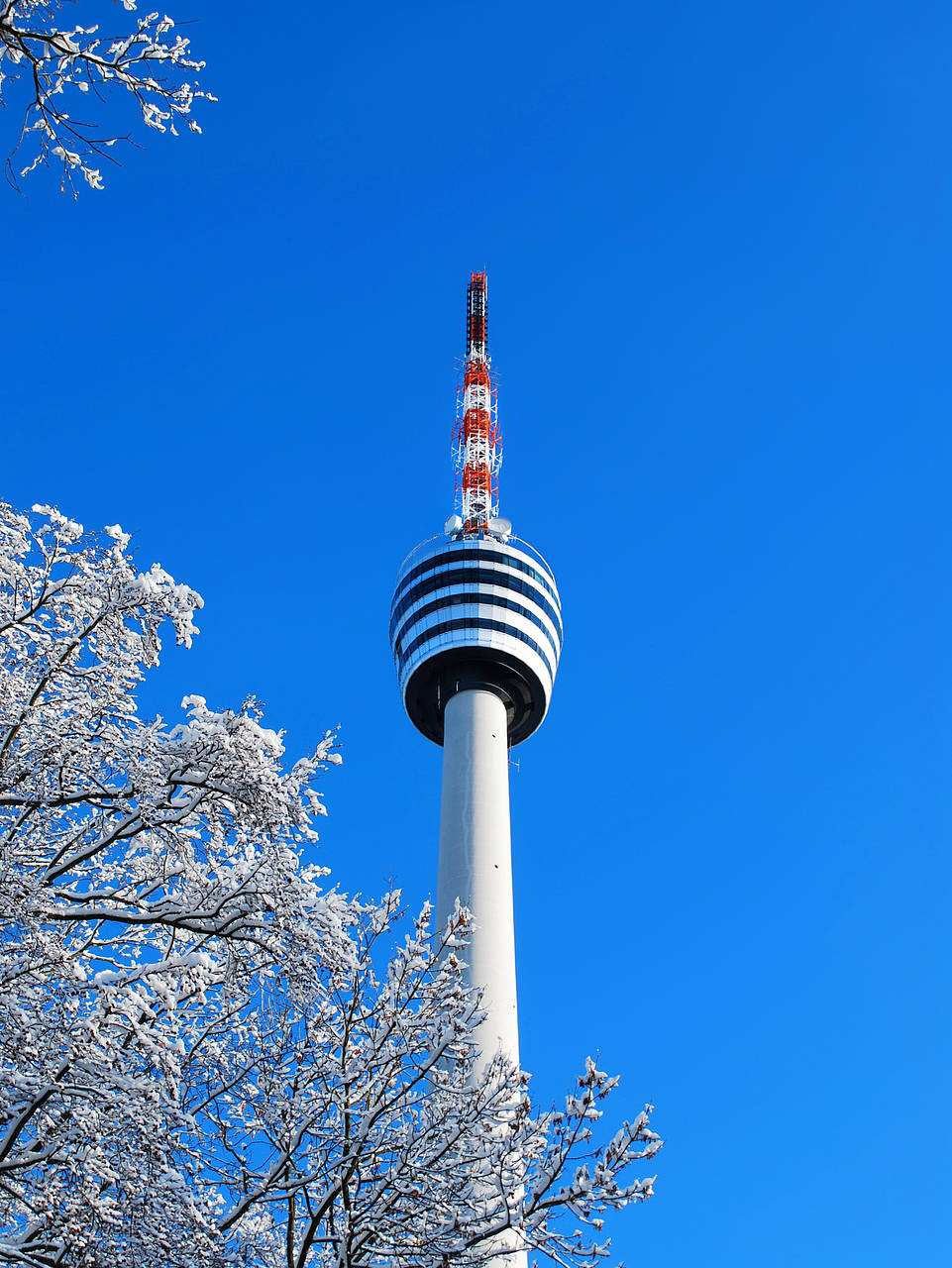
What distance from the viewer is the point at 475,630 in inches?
2830

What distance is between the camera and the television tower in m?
64.2

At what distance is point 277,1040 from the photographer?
46.0 feet

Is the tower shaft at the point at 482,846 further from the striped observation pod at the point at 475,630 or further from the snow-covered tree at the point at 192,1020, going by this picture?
the snow-covered tree at the point at 192,1020

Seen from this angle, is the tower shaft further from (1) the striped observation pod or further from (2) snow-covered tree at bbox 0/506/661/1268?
(2) snow-covered tree at bbox 0/506/661/1268

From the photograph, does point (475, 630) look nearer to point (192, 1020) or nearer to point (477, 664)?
point (477, 664)

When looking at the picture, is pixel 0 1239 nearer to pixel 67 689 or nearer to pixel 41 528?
pixel 67 689

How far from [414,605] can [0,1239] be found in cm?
6362

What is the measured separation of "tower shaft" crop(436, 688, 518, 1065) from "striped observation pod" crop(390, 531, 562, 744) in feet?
6.50

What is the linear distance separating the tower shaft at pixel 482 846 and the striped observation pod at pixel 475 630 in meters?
1.98

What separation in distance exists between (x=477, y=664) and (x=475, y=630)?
2.12 metres

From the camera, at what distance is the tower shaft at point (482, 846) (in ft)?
197

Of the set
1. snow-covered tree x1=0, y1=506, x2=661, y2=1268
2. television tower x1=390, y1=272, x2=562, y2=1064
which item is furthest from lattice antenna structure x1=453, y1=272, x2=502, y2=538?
snow-covered tree x1=0, y1=506, x2=661, y2=1268

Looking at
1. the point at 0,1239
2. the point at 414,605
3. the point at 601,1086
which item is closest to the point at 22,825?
the point at 0,1239

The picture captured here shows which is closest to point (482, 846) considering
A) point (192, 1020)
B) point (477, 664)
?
point (477, 664)
